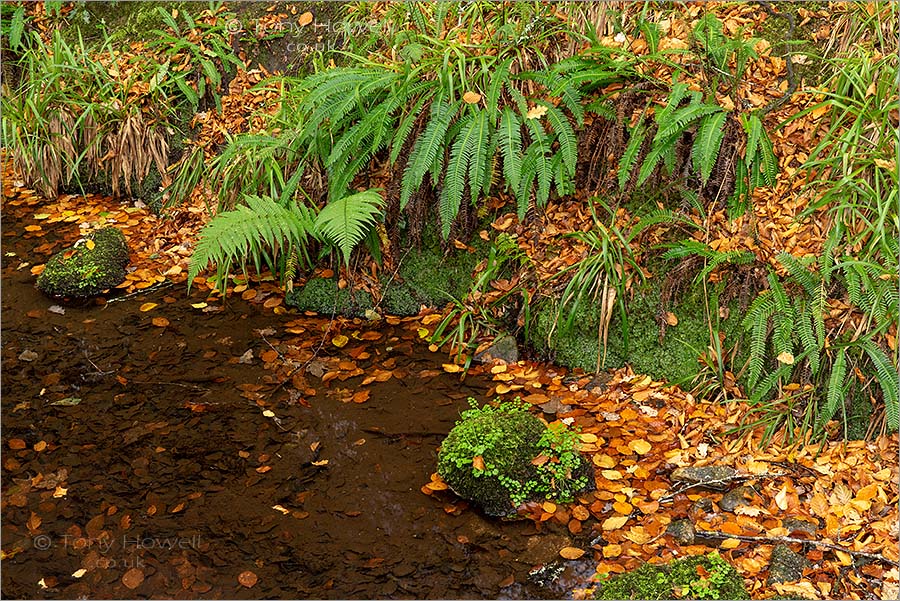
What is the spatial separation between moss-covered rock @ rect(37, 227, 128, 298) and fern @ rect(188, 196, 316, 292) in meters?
0.87

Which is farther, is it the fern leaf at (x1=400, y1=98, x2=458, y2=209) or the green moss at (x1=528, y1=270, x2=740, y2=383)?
the fern leaf at (x1=400, y1=98, x2=458, y2=209)

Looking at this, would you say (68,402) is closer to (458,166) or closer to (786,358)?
(458,166)

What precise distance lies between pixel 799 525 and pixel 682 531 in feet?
1.78

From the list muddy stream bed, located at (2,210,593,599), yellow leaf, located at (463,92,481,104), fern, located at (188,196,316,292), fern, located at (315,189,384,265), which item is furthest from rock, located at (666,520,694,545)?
fern, located at (188,196,316,292)

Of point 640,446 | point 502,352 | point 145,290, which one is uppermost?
point 145,290

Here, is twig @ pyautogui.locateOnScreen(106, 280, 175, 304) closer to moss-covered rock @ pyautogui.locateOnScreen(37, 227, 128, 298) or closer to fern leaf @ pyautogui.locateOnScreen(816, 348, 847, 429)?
moss-covered rock @ pyautogui.locateOnScreen(37, 227, 128, 298)

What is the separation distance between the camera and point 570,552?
3842 millimetres

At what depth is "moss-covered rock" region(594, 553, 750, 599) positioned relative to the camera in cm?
348

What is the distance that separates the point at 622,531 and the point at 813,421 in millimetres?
1285

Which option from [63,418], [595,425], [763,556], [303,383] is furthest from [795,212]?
[63,418]

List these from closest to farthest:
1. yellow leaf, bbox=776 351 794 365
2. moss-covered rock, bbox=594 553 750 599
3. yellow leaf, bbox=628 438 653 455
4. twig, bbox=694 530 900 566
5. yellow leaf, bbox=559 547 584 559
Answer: moss-covered rock, bbox=594 553 750 599 → twig, bbox=694 530 900 566 → yellow leaf, bbox=559 547 584 559 → yellow leaf, bbox=776 351 794 365 → yellow leaf, bbox=628 438 653 455

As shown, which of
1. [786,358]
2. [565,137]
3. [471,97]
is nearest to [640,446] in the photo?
[786,358]

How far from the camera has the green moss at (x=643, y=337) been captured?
15.8 ft

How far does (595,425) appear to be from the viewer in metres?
4.64
